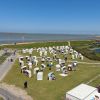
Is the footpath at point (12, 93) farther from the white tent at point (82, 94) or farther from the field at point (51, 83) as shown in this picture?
the white tent at point (82, 94)

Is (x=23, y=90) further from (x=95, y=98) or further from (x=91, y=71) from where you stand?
(x=91, y=71)

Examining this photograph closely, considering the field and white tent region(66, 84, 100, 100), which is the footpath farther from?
white tent region(66, 84, 100, 100)

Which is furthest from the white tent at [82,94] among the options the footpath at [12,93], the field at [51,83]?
the footpath at [12,93]

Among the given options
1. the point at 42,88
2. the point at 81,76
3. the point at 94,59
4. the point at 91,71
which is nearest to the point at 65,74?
the point at 81,76

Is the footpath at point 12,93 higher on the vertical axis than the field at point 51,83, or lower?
lower

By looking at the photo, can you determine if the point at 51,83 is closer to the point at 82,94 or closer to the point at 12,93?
the point at 12,93

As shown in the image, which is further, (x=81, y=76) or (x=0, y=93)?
(x=81, y=76)

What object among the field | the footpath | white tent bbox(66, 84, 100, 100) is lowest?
the footpath

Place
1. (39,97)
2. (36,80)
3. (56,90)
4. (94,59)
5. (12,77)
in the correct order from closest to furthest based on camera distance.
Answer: (39,97) < (56,90) < (36,80) < (12,77) < (94,59)

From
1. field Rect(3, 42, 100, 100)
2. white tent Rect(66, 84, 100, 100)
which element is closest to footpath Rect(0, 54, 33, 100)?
field Rect(3, 42, 100, 100)

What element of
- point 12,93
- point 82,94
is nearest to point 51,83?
point 12,93

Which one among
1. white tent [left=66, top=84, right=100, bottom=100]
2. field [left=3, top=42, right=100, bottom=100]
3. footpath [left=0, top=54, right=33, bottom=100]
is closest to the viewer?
white tent [left=66, top=84, right=100, bottom=100]
